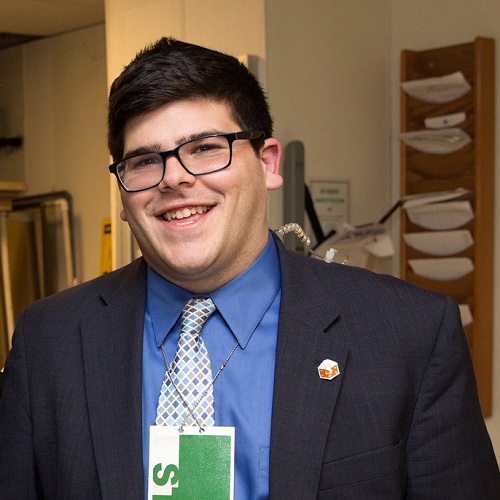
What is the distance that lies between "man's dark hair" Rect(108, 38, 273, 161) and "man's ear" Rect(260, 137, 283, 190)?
0.05 metres

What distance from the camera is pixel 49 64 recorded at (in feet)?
16.5

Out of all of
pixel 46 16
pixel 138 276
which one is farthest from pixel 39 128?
pixel 138 276

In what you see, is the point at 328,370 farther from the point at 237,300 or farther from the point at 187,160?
the point at 187,160

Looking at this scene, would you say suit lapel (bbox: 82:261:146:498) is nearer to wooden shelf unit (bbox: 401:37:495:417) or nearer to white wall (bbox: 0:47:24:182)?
wooden shelf unit (bbox: 401:37:495:417)

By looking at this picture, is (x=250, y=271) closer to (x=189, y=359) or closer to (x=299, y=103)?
(x=189, y=359)

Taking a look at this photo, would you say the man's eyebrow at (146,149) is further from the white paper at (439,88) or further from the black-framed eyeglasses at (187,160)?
the white paper at (439,88)

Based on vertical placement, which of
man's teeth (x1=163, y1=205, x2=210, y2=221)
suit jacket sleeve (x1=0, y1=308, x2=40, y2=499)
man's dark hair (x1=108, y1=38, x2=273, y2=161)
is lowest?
suit jacket sleeve (x1=0, y1=308, x2=40, y2=499)

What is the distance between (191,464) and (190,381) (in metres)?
0.14

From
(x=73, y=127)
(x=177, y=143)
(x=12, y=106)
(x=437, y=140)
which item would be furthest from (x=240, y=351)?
(x=12, y=106)

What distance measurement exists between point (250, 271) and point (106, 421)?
35 centimetres

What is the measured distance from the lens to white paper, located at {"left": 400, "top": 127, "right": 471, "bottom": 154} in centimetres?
339

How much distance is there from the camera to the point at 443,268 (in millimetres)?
3469

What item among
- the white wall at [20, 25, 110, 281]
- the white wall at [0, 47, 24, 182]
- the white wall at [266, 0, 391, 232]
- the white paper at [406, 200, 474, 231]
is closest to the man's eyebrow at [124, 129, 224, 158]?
the white wall at [266, 0, 391, 232]

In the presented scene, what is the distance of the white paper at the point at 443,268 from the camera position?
11.2ft
